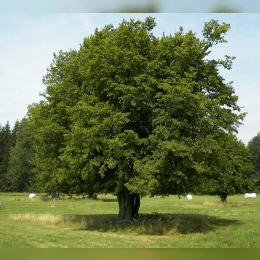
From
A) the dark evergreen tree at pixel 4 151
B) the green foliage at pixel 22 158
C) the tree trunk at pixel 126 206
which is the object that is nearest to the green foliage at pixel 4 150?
the dark evergreen tree at pixel 4 151

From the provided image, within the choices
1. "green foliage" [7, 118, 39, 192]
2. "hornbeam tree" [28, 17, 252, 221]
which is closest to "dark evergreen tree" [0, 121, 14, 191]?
"green foliage" [7, 118, 39, 192]

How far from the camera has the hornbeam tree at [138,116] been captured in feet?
49.0

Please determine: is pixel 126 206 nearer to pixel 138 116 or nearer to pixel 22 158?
pixel 138 116

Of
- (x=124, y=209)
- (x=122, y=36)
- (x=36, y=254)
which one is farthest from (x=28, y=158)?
(x=36, y=254)

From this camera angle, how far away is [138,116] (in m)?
16.7

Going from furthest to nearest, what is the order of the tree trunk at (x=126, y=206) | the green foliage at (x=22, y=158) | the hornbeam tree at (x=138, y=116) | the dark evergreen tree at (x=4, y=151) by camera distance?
1. the dark evergreen tree at (x=4, y=151)
2. the green foliage at (x=22, y=158)
3. the tree trunk at (x=126, y=206)
4. the hornbeam tree at (x=138, y=116)

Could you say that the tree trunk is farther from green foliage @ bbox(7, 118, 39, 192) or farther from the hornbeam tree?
green foliage @ bbox(7, 118, 39, 192)

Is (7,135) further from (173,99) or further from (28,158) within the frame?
(173,99)

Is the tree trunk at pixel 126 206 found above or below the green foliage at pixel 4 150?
below

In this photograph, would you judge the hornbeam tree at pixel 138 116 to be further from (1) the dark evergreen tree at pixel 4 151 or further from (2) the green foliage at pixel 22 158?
(1) the dark evergreen tree at pixel 4 151

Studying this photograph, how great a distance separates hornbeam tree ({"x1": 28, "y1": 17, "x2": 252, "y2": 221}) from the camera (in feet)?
49.0

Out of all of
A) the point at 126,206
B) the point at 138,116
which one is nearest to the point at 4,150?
the point at 126,206

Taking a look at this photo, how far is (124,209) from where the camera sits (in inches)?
754

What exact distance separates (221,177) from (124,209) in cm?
703
